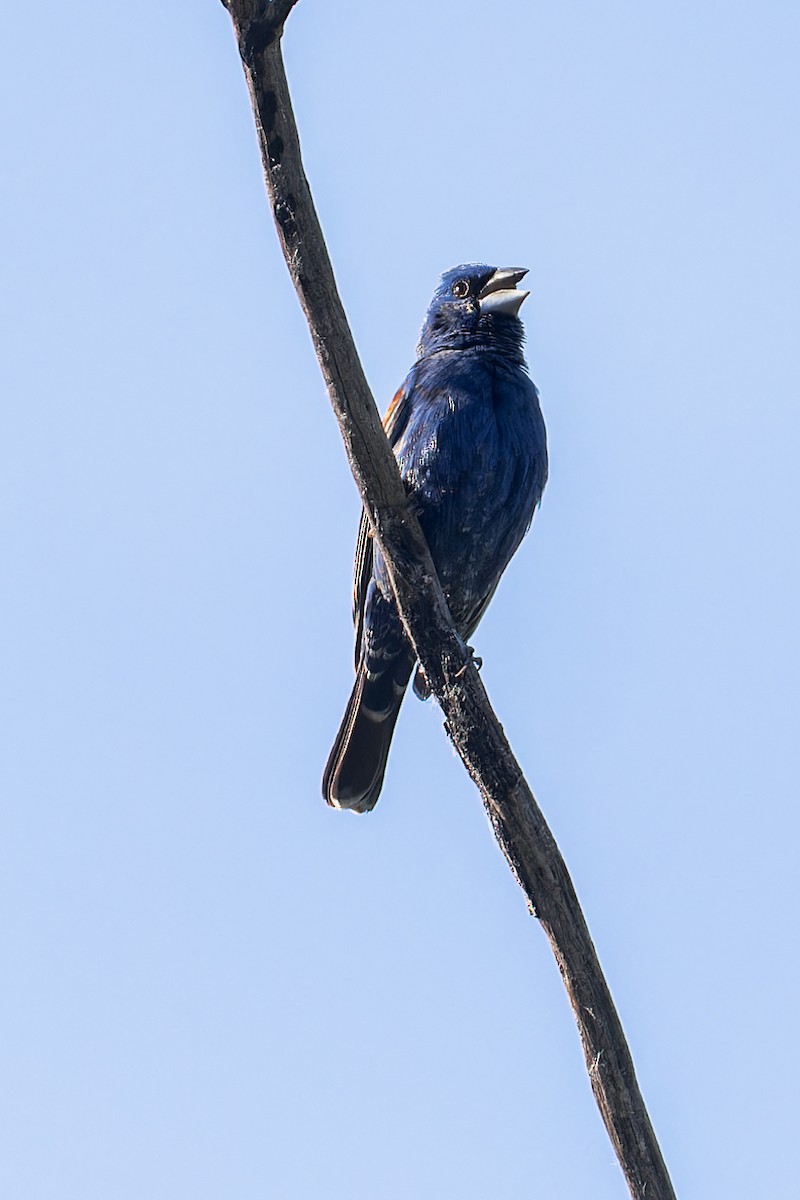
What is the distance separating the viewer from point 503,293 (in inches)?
250

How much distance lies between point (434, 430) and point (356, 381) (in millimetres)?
1527

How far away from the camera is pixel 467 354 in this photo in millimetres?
6230

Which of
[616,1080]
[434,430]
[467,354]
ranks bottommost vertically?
[616,1080]

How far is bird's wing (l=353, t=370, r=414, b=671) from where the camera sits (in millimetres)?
6078

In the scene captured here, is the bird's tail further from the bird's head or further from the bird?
the bird's head

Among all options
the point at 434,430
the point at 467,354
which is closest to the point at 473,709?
the point at 434,430

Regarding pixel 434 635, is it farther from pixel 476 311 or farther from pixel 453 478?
pixel 476 311

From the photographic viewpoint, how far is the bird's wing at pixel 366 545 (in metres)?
6.08

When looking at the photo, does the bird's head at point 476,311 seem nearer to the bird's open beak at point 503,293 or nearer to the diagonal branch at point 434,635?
the bird's open beak at point 503,293

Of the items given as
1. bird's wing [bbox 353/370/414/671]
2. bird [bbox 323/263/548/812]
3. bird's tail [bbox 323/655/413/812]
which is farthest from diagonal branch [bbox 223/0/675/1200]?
bird's tail [bbox 323/655/413/812]

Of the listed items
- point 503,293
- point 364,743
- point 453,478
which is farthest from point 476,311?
point 364,743

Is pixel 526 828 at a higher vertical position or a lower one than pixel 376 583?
lower

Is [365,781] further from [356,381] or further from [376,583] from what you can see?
[356,381]

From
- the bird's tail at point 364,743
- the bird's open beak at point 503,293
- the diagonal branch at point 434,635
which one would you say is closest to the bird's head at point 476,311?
the bird's open beak at point 503,293
